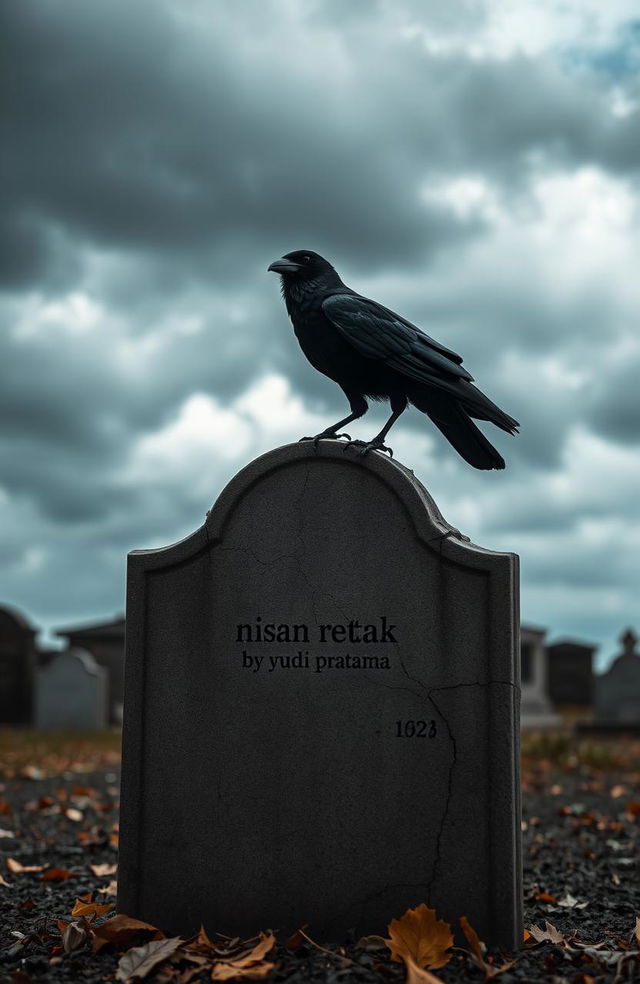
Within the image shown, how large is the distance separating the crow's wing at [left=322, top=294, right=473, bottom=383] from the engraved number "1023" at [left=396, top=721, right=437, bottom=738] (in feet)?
Answer: 4.93

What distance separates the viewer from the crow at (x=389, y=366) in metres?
4.58

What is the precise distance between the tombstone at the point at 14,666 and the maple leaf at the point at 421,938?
1904 cm

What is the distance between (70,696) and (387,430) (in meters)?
16.8

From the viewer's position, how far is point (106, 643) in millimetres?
24109

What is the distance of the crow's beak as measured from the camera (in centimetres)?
484

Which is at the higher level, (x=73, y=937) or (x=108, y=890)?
(x=73, y=937)

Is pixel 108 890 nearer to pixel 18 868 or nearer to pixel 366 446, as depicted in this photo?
pixel 18 868

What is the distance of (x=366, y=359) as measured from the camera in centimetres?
463

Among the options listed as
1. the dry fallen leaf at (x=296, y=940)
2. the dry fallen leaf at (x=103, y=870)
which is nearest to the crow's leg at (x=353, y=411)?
the dry fallen leaf at (x=296, y=940)

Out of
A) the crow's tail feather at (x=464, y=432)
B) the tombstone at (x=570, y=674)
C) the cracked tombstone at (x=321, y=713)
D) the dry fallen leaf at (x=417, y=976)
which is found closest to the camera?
the dry fallen leaf at (x=417, y=976)

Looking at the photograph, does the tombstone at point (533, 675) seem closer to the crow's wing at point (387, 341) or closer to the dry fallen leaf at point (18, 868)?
the dry fallen leaf at point (18, 868)

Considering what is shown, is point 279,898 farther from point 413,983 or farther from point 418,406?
point 418,406

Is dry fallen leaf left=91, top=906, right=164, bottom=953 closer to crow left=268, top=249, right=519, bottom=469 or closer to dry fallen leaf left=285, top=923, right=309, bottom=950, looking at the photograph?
dry fallen leaf left=285, top=923, right=309, bottom=950

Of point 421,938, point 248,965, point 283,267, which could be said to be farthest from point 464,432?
point 248,965
